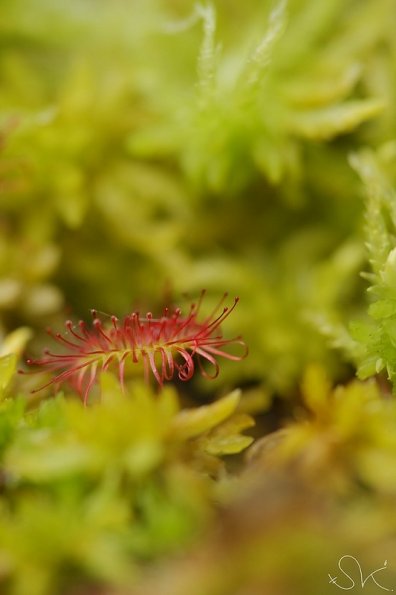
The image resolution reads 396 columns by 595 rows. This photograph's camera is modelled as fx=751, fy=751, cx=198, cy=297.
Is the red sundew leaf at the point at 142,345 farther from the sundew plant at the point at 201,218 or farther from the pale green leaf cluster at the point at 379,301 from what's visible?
the pale green leaf cluster at the point at 379,301

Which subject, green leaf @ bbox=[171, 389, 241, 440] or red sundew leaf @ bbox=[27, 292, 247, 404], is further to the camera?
red sundew leaf @ bbox=[27, 292, 247, 404]

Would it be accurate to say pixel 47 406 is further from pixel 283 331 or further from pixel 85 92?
pixel 85 92

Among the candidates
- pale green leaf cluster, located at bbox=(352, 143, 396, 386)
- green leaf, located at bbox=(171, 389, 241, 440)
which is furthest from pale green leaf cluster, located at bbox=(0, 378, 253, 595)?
pale green leaf cluster, located at bbox=(352, 143, 396, 386)

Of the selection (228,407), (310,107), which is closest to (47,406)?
(228,407)

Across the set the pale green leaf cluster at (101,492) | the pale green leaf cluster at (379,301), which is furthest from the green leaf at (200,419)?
the pale green leaf cluster at (379,301)

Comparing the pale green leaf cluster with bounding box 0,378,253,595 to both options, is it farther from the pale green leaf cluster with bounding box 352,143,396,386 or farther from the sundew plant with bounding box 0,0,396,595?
the pale green leaf cluster with bounding box 352,143,396,386

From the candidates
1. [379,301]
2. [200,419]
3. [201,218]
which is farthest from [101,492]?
[201,218]

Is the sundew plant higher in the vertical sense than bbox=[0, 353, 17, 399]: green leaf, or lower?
higher

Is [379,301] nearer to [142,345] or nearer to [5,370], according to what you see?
[142,345]
